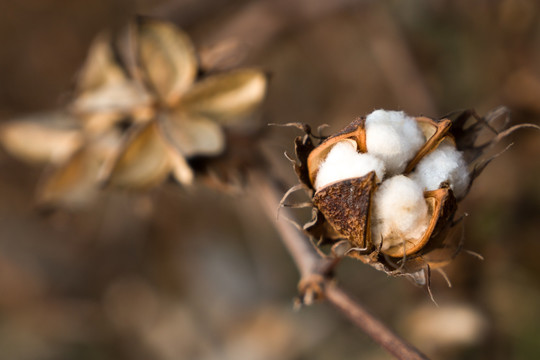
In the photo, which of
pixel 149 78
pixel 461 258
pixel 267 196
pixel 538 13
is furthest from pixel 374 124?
pixel 538 13

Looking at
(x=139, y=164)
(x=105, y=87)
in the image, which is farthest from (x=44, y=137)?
(x=139, y=164)

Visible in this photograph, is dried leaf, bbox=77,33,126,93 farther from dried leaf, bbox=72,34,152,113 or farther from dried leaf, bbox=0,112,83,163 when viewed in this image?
dried leaf, bbox=0,112,83,163

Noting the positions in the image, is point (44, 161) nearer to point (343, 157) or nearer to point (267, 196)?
point (267, 196)

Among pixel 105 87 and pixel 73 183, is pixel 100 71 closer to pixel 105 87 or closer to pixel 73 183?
pixel 105 87

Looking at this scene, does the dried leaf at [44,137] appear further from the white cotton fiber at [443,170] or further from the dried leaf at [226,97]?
the white cotton fiber at [443,170]

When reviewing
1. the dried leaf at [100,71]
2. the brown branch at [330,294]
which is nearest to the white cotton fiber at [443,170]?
the brown branch at [330,294]

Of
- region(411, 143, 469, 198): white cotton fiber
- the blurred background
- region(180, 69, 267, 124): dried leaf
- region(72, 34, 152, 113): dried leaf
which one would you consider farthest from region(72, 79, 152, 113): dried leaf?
region(411, 143, 469, 198): white cotton fiber
